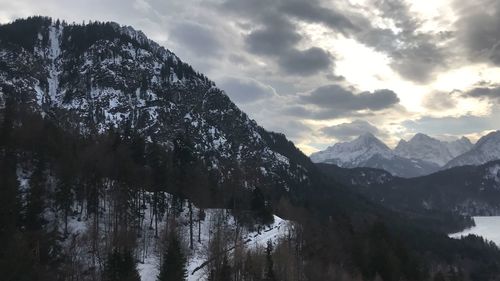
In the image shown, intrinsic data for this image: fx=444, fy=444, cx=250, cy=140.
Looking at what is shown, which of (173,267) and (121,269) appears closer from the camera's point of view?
(121,269)

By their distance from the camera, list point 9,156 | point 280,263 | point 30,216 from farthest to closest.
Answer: point 9,156
point 280,263
point 30,216

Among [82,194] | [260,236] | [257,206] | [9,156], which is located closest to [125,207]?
[82,194]

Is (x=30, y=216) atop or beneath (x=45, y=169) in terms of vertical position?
beneath

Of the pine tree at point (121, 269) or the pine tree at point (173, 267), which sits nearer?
the pine tree at point (121, 269)

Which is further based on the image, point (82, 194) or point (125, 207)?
point (82, 194)

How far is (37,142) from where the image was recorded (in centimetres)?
10569

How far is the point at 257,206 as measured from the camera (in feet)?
455

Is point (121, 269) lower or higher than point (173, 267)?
higher

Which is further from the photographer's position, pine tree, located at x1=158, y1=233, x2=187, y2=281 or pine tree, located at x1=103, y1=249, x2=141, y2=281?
pine tree, located at x1=158, y1=233, x2=187, y2=281

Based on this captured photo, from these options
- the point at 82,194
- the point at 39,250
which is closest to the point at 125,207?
the point at 82,194

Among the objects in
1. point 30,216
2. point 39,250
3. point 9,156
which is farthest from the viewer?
point 9,156

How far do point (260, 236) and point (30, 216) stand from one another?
62216 millimetres

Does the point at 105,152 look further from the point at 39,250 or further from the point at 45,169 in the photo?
the point at 39,250

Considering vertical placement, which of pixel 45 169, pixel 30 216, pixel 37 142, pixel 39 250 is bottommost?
pixel 39 250
